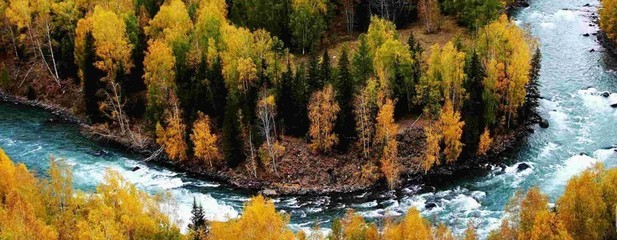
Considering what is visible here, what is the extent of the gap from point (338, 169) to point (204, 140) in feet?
57.9

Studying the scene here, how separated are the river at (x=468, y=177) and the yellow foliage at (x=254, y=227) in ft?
51.3

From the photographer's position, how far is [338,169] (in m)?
93.1

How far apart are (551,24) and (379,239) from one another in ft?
269

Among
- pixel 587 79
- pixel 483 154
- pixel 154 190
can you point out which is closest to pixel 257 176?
pixel 154 190

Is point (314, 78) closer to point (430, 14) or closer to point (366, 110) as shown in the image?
point (366, 110)

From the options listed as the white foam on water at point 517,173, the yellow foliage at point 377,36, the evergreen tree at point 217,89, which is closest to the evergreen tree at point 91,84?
the evergreen tree at point 217,89

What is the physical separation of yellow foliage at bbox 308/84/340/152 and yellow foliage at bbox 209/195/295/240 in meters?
28.1

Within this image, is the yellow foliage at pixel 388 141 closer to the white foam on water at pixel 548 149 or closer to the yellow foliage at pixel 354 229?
the white foam on water at pixel 548 149

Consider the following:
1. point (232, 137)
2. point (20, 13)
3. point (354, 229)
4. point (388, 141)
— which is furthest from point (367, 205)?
point (20, 13)

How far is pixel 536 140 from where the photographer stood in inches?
3853

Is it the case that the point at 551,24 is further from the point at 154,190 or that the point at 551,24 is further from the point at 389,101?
the point at 154,190

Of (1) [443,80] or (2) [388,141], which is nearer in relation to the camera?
(2) [388,141]

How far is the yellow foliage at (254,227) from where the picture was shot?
6209 centimetres

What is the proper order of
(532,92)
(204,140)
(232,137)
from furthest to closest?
(532,92) → (204,140) → (232,137)
